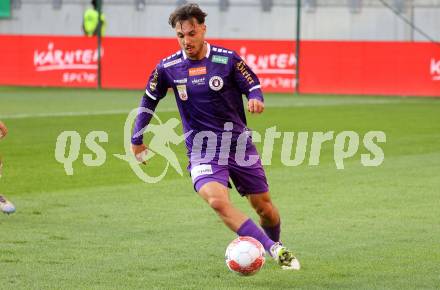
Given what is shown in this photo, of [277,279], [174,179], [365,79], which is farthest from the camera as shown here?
[365,79]

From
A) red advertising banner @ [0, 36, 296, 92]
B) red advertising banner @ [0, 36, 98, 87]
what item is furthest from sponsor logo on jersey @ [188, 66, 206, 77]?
red advertising banner @ [0, 36, 98, 87]

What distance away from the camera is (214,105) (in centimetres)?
933

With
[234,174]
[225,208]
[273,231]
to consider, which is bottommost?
[273,231]

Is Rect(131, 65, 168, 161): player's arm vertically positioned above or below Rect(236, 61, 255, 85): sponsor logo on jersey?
below

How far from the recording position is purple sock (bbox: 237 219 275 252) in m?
9.05

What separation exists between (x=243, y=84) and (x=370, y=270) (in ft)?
5.65

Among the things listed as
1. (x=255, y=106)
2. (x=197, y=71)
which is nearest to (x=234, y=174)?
(x=255, y=106)

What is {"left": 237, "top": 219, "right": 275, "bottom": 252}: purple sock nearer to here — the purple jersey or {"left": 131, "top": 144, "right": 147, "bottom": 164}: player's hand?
the purple jersey

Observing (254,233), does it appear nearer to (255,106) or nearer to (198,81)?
(255,106)

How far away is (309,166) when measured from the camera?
57.7ft

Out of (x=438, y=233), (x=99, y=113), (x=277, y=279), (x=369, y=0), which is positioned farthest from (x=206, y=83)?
(x=369, y=0)

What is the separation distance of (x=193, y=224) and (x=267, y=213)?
2.36 meters

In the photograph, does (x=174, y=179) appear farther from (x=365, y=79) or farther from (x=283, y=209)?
(x=365, y=79)

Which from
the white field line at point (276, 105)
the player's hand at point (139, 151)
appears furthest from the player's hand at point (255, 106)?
the white field line at point (276, 105)
